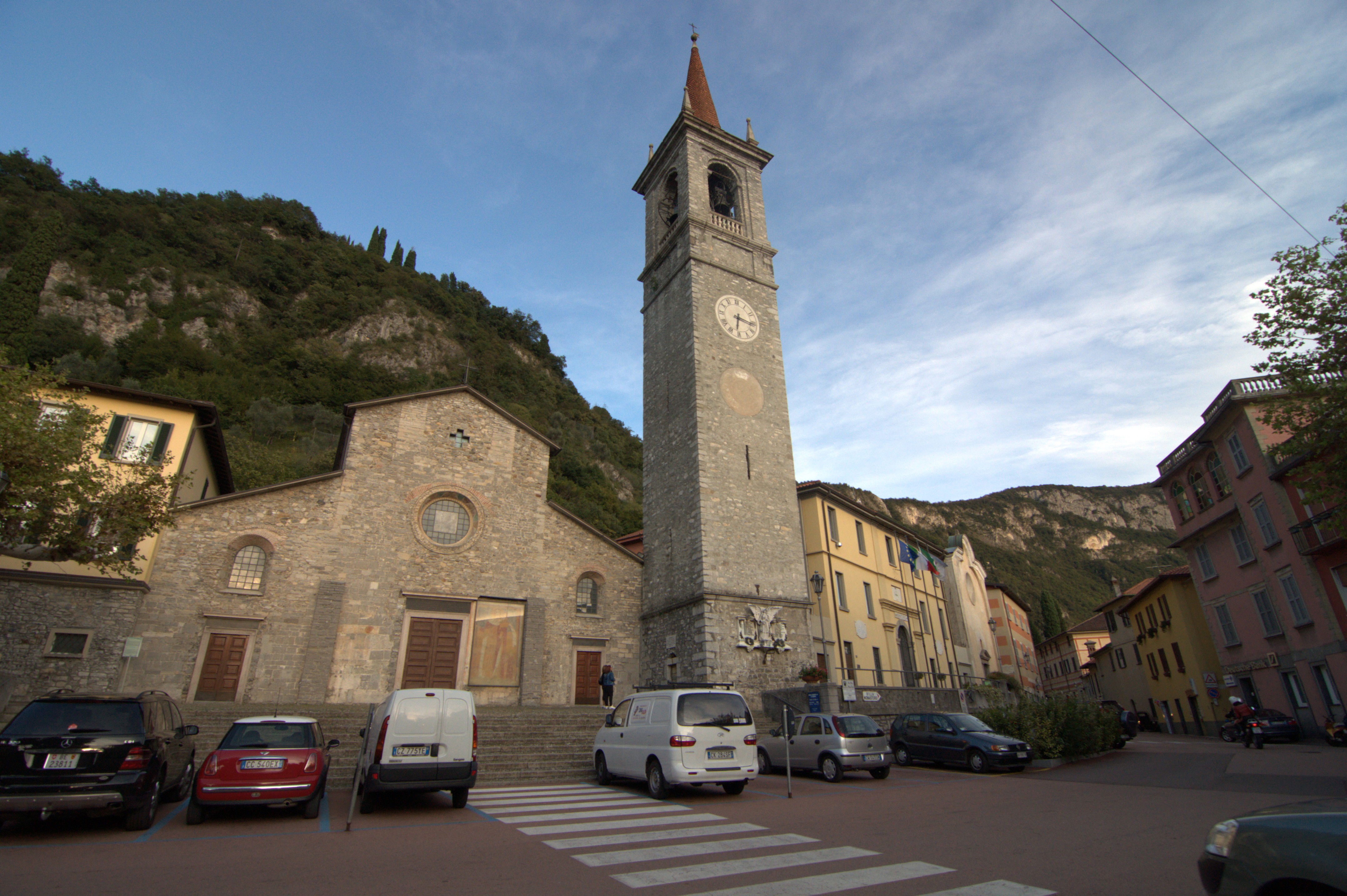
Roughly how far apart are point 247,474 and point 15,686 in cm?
2371

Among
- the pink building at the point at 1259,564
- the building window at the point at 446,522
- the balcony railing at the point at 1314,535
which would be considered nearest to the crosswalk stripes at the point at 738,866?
the building window at the point at 446,522

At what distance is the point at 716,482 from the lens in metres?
20.5

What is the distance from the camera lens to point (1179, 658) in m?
30.5

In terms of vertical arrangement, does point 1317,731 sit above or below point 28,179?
below

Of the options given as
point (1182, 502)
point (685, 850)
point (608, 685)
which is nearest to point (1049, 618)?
point (1182, 502)

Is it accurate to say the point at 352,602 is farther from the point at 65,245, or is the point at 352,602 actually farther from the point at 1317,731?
the point at 65,245

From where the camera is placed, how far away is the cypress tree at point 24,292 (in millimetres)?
37344

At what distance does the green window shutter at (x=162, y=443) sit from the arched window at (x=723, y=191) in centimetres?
2013

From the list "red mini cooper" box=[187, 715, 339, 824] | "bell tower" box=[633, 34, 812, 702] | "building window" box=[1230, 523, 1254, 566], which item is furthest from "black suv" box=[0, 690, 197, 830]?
"building window" box=[1230, 523, 1254, 566]

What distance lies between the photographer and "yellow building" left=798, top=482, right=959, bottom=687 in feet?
79.6

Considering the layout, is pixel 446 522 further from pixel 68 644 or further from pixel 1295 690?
pixel 1295 690

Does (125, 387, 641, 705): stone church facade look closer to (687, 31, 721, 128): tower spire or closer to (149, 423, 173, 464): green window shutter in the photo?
(149, 423, 173, 464): green window shutter

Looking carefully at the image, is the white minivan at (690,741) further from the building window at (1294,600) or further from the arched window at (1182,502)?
the arched window at (1182,502)

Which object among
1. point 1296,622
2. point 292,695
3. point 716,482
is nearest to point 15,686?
point 292,695
